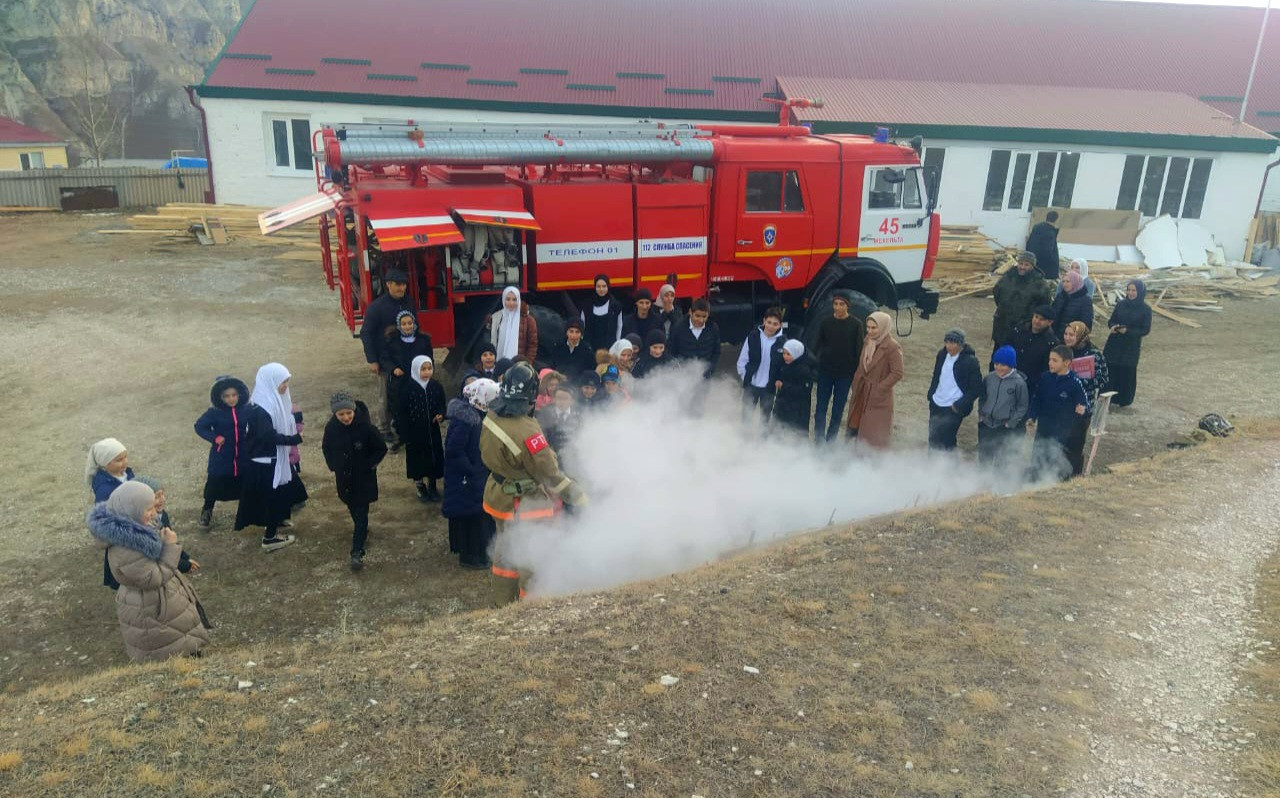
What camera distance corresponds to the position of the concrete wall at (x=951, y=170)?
1836cm

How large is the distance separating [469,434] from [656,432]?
6.56 feet

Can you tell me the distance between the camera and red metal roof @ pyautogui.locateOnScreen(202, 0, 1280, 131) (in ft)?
64.0

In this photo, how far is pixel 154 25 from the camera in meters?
59.8

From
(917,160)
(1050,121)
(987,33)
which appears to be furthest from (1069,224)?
(917,160)

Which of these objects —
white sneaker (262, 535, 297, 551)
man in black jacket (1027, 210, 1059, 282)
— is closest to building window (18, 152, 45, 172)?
white sneaker (262, 535, 297, 551)

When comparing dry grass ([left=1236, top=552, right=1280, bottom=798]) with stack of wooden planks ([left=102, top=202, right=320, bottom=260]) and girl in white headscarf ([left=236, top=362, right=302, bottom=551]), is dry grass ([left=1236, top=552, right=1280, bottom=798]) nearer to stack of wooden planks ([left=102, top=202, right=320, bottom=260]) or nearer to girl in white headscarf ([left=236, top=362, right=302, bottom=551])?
girl in white headscarf ([left=236, top=362, right=302, bottom=551])

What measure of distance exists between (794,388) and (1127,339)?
4257 millimetres

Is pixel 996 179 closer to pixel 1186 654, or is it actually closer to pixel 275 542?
pixel 1186 654

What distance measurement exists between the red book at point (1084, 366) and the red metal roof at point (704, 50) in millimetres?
13742

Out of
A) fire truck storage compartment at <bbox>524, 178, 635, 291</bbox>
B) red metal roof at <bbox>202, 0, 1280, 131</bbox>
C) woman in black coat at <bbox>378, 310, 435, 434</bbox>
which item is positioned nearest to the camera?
woman in black coat at <bbox>378, 310, 435, 434</bbox>

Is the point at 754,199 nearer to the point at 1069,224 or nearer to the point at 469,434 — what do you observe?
the point at 469,434

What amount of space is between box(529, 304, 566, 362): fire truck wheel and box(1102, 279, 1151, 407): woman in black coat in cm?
602

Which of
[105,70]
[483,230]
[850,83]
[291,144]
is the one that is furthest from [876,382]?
[105,70]

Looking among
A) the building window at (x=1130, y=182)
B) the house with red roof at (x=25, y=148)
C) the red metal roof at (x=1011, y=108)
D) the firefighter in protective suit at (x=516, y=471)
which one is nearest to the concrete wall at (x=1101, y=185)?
the building window at (x=1130, y=182)
